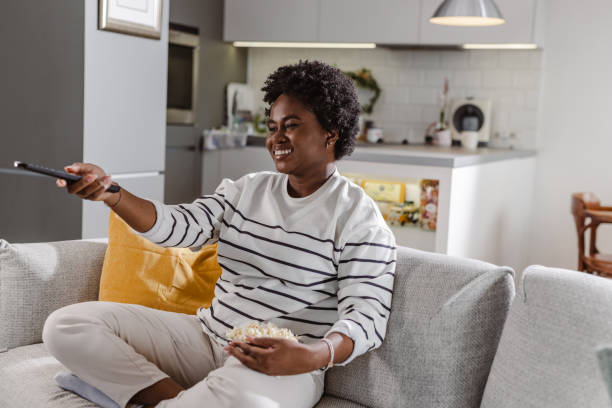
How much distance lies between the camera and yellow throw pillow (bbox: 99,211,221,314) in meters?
1.97

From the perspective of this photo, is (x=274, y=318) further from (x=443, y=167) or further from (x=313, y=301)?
(x=443, y=167)

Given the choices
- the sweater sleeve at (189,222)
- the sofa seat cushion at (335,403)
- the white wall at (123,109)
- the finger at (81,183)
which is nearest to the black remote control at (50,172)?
the finger at (81,183)

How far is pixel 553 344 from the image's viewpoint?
145 cm

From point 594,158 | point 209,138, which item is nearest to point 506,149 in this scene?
point 594,158

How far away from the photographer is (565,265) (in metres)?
4.82

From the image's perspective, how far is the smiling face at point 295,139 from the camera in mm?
1738

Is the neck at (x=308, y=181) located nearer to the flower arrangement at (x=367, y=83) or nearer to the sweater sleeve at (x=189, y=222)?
the sweater sleeve at (x=189, y=222)

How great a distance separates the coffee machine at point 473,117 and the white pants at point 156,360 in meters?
3.44

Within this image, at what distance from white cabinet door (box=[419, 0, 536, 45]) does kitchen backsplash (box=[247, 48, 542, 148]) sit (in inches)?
14.7

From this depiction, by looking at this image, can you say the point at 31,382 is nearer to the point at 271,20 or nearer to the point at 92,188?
the point at 92,188

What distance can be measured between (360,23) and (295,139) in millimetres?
3251

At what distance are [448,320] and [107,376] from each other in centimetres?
81

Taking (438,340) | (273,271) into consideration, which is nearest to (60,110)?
(273,271)

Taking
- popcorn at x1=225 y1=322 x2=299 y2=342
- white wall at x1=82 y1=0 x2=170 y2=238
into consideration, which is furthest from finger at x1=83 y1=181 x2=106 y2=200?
white wall at x1=82 y1=0 x2=170 y2=238
